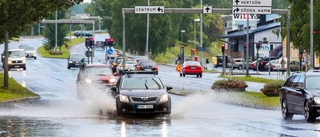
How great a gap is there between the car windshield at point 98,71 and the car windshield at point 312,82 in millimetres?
16438

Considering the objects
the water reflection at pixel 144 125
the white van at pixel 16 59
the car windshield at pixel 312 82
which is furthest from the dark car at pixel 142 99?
the white van at pixel 16 59

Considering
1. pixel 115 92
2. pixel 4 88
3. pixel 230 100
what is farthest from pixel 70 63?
pixel 115 92

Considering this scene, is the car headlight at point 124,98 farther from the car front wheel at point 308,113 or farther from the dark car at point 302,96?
the car front wheel at point 308,113

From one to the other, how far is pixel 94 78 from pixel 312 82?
54.4 feet

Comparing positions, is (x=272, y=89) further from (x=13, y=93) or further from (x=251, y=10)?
(x=13, y=93)

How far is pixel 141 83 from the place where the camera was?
2916 cm

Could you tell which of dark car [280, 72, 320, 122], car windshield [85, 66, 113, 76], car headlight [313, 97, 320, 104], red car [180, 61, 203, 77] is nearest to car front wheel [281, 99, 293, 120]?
dark car [280, 72, 320, 122]

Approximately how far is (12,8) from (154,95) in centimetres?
1841

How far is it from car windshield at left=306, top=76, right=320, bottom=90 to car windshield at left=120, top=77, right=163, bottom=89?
484 centimetres

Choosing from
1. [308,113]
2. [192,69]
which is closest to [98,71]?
[308,113]

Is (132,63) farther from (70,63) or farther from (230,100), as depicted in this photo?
(230,100)

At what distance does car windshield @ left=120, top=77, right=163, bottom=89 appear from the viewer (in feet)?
94.9

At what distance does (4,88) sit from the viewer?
49.2 m

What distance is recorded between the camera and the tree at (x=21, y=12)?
4388 cm
